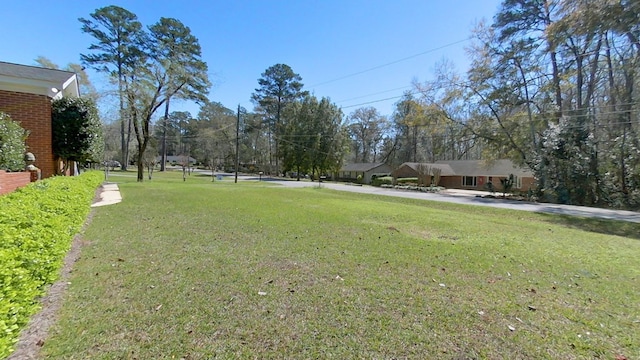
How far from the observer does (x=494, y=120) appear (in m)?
26.5

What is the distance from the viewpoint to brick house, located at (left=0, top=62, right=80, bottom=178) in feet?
23.2

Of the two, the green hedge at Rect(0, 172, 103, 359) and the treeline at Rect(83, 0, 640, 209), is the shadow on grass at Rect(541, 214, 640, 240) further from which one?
the green hedge at Rect(0, 172, 103, 359)

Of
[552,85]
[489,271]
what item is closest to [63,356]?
[489,271]

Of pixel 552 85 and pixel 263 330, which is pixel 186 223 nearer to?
pixel 263 330

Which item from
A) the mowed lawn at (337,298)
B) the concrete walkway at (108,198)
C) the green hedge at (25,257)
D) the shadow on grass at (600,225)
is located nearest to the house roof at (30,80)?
the concrete walkway at (108,198)

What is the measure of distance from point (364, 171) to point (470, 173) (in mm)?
14487

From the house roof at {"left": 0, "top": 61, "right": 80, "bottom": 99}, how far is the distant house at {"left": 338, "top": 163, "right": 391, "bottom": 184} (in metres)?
38.9

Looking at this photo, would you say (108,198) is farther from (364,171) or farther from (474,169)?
(474,169)

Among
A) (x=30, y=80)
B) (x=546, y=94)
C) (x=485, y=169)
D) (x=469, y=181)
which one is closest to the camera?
(x=30, y=80)

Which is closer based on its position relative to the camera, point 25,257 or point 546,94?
point 25,257

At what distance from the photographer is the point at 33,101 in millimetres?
7520

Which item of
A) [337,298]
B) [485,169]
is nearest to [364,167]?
[485,169]

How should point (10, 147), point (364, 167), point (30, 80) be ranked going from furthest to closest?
point (364, 167) < point (30, 80) < point (10, 147)

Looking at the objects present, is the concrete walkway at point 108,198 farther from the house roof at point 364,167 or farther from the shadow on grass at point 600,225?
the house roof at point 364,167
